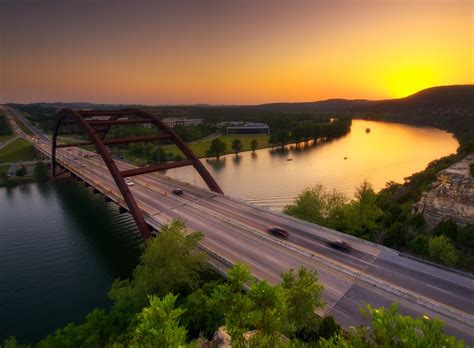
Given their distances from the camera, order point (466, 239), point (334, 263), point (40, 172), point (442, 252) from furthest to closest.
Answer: point (40, 172)
point (466, 239)
point (442, 252)
point (334, 263)

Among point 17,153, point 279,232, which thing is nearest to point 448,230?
point 279,232

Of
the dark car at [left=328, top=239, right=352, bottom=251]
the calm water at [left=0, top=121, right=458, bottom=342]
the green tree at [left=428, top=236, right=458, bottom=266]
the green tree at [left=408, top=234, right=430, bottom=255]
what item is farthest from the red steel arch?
the green tree at [left=428, top=236, right=458, bottom=266]

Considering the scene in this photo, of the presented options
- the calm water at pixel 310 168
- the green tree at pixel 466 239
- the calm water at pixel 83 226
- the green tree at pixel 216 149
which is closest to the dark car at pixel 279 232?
the calm water at pixel 83 226

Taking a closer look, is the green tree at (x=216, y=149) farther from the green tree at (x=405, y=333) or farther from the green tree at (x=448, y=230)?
the green tree at (x=405, y=333)

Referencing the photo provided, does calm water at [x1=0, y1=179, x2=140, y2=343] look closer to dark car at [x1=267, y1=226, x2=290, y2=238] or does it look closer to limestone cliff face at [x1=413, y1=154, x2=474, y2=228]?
dark car at [x1=267, y1=226, x2=290, y2=238]

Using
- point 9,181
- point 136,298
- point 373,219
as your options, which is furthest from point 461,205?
point 9,181

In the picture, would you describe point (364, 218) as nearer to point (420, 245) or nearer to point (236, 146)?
point (420, 245)
